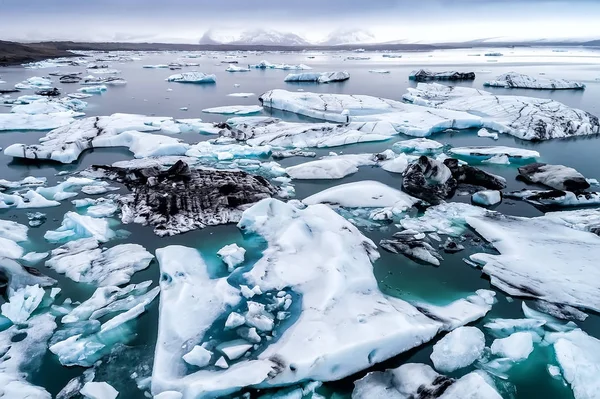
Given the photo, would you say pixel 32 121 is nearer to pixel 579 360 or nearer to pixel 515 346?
pixel 515 346

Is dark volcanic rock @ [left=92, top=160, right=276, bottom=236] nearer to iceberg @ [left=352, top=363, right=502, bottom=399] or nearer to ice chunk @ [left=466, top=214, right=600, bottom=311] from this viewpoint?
iceberg @ [left=352, top=363, right=502, bottom=399]

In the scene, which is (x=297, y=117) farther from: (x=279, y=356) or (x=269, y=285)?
(x=279, y=356)

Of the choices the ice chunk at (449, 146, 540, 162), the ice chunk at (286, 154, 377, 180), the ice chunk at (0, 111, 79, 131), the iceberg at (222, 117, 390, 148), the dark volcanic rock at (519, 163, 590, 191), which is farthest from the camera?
the ice chunk at (0, 111, 79, 131)

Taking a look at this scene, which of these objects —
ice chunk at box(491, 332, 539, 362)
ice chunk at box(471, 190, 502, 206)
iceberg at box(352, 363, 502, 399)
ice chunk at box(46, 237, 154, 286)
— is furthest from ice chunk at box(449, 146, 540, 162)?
ice chunk at box(46, 237, 154, 286)

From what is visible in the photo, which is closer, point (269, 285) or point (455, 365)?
point (455, 365)

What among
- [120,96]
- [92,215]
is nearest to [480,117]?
[92,215]

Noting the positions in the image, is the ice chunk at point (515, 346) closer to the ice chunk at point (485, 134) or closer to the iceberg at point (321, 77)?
the ice chunk at point (485, 134)

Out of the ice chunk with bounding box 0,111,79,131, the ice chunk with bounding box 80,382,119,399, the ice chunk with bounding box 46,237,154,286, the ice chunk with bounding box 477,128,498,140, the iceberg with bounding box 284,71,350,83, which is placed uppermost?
the iceberg with bounding box 284,71,350,83

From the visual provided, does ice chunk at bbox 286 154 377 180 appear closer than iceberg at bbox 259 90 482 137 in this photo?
Yes
